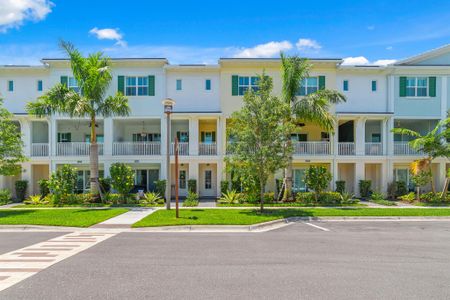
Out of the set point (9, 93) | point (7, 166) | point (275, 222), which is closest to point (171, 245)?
point (275, 222)

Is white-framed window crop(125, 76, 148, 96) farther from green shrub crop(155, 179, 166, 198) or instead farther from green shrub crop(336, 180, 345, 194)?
green shrub crop(336, 180, 345, 194)

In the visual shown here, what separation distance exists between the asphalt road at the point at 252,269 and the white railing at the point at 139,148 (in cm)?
1177

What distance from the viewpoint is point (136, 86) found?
74.2ft

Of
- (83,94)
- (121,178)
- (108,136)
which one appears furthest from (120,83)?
(121,178)

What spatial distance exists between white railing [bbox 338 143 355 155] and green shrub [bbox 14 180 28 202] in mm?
24386

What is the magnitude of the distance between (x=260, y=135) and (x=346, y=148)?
11005 mm

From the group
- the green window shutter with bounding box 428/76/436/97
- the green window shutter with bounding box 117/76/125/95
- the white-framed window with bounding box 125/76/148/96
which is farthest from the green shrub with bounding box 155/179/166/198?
the green window shutter with bounding box 428/76/436/97

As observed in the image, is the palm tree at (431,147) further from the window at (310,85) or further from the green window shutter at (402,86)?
the window at (310,85)

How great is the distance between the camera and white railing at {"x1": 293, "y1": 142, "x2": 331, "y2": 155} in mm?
22484

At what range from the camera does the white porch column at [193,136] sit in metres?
22.2

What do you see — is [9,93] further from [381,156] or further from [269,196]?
[381,156]

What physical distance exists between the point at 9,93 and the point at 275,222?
23134mm

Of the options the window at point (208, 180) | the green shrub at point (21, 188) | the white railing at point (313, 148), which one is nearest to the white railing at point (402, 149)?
the white railing at point (313, 148)

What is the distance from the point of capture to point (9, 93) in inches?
905
